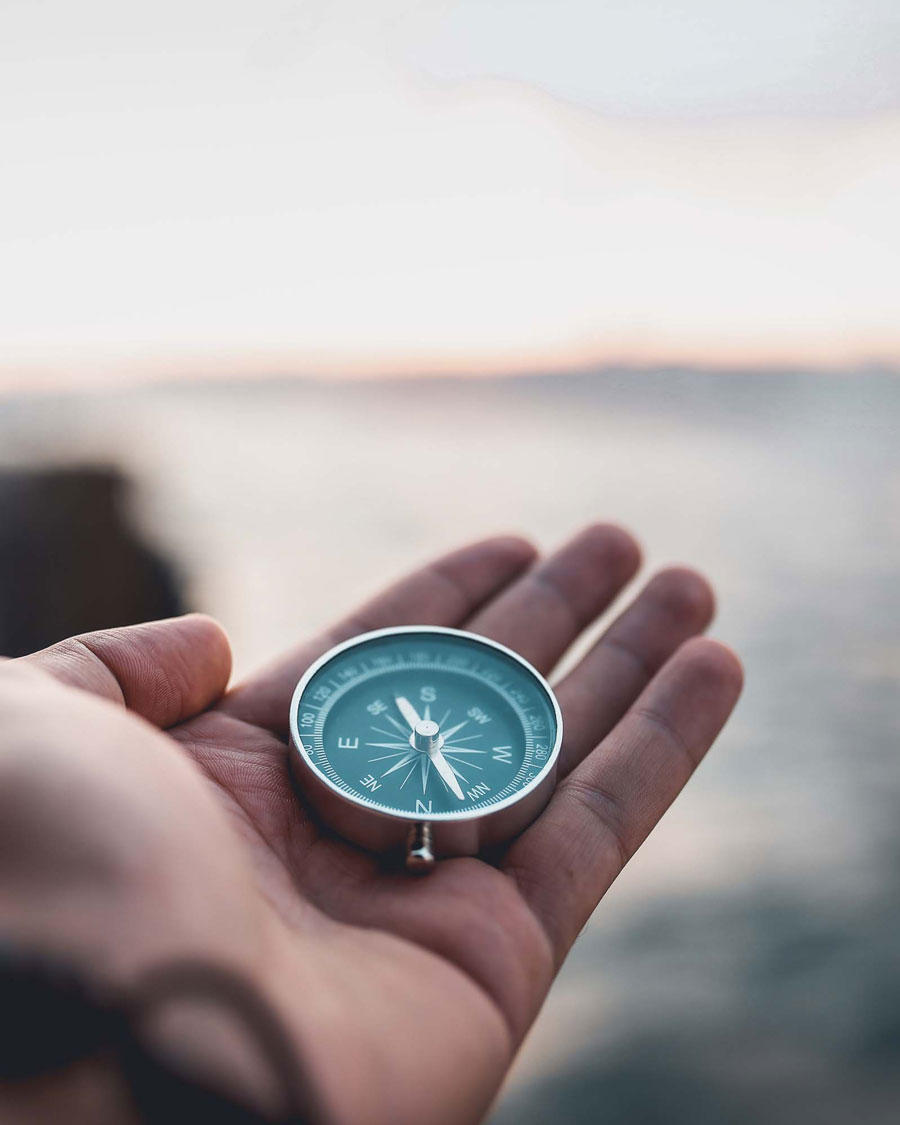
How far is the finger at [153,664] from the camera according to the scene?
289 centimetres

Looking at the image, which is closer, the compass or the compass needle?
the compass

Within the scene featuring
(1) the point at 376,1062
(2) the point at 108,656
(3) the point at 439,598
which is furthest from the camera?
(3) the point at 439,598

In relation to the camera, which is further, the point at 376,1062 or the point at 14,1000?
the point at 376,1062

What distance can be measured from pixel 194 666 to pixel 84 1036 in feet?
4.91

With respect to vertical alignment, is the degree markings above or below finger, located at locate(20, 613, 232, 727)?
below

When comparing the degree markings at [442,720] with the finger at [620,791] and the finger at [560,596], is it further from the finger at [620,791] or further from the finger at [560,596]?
the finger at [560,596]

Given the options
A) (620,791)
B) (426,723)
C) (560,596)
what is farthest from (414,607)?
(620,791)

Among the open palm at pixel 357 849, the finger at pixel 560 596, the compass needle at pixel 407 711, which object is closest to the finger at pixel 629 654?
the open palm at pixel 357 849

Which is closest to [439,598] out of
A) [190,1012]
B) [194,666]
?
[194,666]

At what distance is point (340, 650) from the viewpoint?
3432 mm

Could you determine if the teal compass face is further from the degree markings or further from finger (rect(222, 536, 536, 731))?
finger (rect(222, 536, 536, 731))

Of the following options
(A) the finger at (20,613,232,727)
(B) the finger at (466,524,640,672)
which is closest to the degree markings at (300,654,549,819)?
(A) the finger at (20,613,232,727)

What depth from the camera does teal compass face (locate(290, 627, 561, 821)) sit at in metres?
2.93

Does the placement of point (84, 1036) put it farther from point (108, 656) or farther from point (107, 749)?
point (108, 656)
